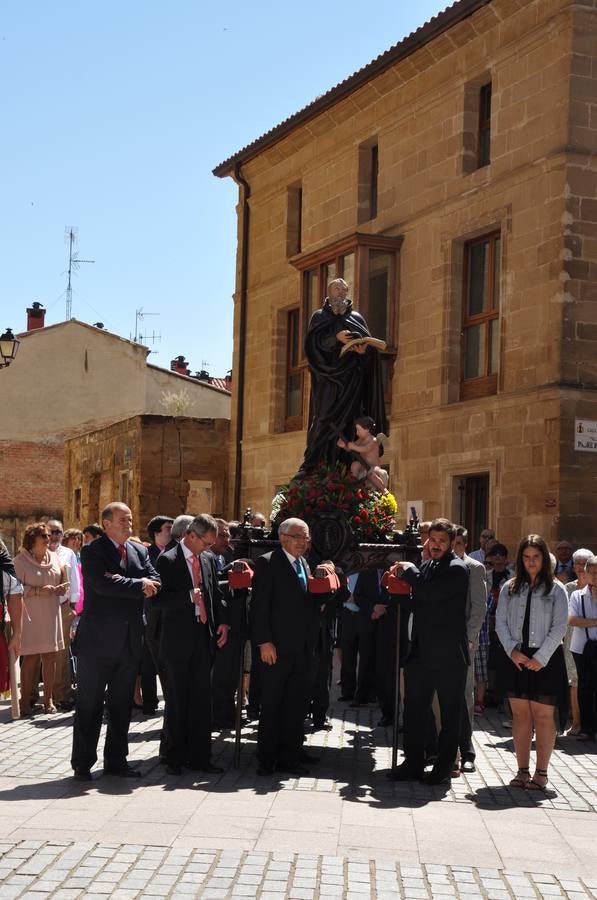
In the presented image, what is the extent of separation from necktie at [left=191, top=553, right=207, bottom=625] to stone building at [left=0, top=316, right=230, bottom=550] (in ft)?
117

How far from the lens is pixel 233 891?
6.15 meters

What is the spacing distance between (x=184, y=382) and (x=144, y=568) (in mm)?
A: 36862

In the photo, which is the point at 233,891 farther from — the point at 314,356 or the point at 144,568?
the point at 314,356

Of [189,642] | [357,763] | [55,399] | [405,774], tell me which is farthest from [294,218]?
[55,399]

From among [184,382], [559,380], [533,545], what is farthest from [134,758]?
[184,382]

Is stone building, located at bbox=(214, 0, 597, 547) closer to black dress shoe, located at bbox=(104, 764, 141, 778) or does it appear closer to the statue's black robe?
the statue's black robe

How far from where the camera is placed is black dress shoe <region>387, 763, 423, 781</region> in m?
9.48

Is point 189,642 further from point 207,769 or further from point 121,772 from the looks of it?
point 121,772

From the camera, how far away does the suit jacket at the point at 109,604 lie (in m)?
8.98

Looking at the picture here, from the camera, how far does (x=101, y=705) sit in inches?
360

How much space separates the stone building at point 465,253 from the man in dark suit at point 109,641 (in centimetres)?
997

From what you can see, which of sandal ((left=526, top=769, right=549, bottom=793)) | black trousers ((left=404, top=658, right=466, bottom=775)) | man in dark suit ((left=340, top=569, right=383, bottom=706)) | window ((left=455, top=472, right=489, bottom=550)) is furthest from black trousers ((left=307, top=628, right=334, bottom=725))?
window ((left=455, top=472, right=489, bottom=550))

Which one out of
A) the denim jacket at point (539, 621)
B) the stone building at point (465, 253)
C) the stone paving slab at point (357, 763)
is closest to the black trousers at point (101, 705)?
the stone paving slab at point (357, 763)

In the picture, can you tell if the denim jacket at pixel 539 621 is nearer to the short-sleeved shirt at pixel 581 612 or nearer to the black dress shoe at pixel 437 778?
the black dress shoe at pixel 437 778
